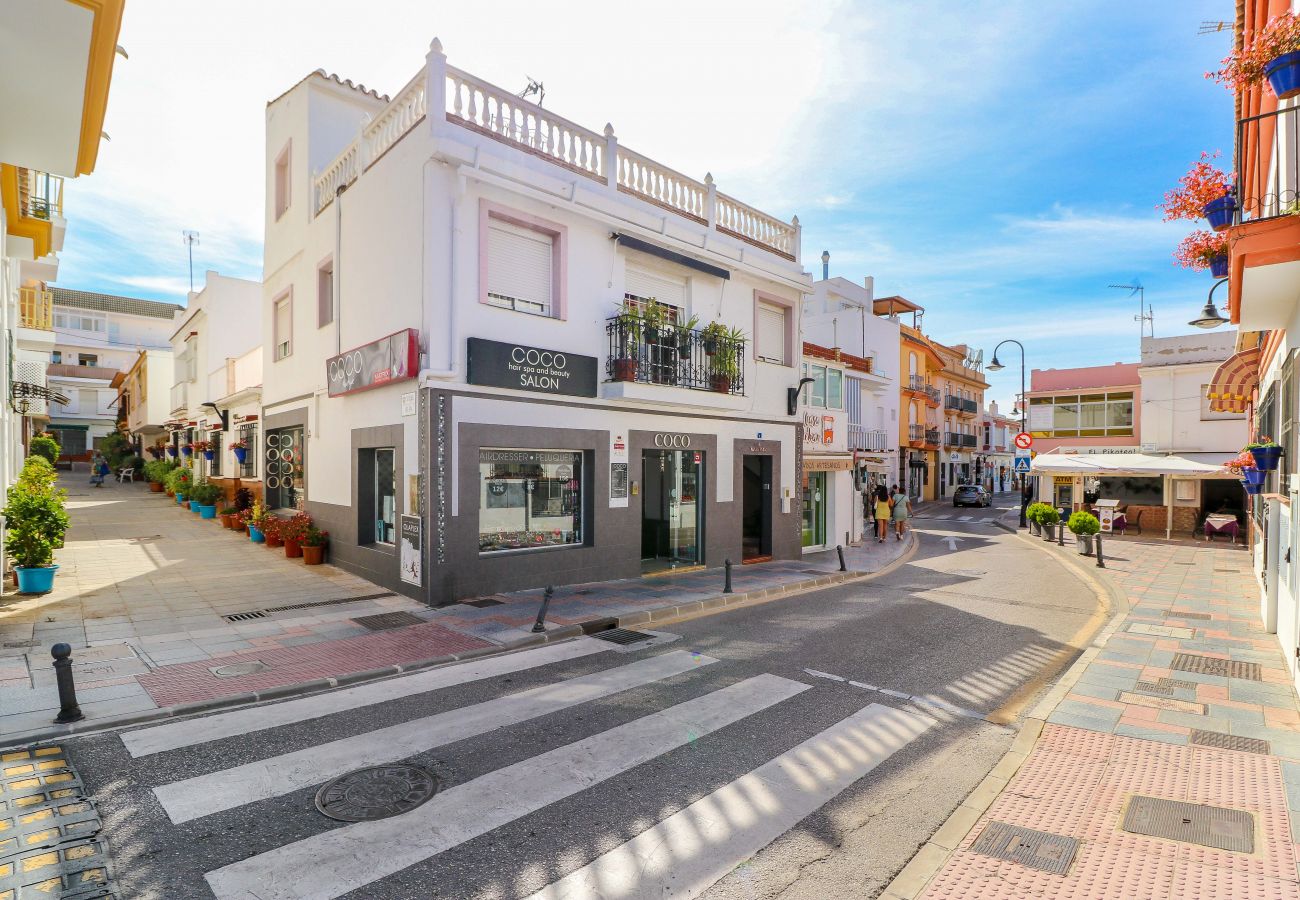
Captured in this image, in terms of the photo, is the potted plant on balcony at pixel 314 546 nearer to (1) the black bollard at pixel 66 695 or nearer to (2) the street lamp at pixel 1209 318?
(1) the black bollard at pixel 66 695

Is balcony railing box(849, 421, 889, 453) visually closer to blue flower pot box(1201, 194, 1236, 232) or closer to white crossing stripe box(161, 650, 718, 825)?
blue flower pot box(1201, 194, 1236, 232)

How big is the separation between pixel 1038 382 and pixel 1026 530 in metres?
10.4

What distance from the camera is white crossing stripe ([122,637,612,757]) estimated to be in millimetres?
5402

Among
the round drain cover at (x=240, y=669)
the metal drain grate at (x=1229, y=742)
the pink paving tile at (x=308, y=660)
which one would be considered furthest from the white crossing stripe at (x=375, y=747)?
the metal drain grate at (x=1229, y=742)

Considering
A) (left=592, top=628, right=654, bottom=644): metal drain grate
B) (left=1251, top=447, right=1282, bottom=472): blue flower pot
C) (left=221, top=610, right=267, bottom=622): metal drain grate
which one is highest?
(left=1251, top=447, right=1282, bottom=472): blue flower pot

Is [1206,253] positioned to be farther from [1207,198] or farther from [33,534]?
[33,534]

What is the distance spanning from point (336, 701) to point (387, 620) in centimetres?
304

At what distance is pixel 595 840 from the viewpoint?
4027 mm

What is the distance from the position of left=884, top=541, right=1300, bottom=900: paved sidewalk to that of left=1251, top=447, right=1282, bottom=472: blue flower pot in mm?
2447

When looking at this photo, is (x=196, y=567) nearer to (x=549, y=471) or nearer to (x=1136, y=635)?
(x=549, y=471)

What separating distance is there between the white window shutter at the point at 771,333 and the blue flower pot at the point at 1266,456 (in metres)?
9.17

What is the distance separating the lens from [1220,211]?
22.6 feet

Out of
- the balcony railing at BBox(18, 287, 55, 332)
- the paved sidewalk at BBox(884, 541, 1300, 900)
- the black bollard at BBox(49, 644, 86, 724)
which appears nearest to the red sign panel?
the black bollard at BBox(49, 644, 86, 724)

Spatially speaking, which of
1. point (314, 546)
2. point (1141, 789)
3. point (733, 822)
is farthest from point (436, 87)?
point (1141, 789)
